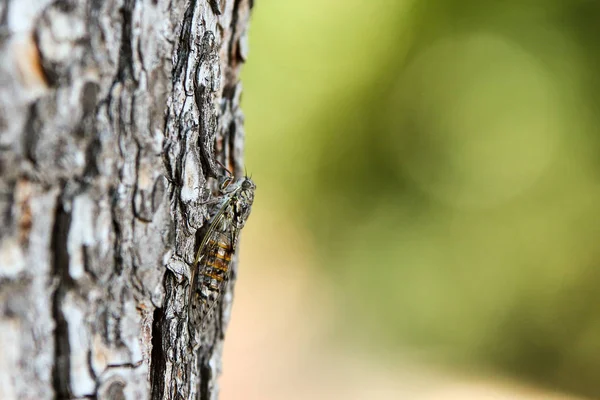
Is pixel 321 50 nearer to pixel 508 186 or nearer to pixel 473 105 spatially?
pixel 473 105

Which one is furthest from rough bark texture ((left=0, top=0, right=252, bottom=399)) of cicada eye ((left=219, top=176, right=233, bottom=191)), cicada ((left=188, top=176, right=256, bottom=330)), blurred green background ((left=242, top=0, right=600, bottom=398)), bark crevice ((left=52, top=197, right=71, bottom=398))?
blurred green background ((left=242, top=0, right=600, bottom=398))

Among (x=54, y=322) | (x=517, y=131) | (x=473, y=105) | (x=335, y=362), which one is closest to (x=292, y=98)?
(x=473, y=105)

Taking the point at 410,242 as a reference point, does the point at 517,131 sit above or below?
above

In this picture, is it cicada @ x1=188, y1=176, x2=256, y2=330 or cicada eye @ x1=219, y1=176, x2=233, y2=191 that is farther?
cicada eye @ x1=219, y1=176, x2=233, y2=191

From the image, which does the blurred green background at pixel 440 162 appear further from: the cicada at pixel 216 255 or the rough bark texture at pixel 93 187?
the rough bark texture at pixel 93 187

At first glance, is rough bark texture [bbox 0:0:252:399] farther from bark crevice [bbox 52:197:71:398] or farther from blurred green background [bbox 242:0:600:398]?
blurred green background [bbox 242:0:600:398]

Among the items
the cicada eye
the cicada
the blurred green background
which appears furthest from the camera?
the blurred green background

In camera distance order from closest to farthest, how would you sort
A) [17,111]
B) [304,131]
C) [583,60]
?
[17,111] < [583,60] < [304,131]
